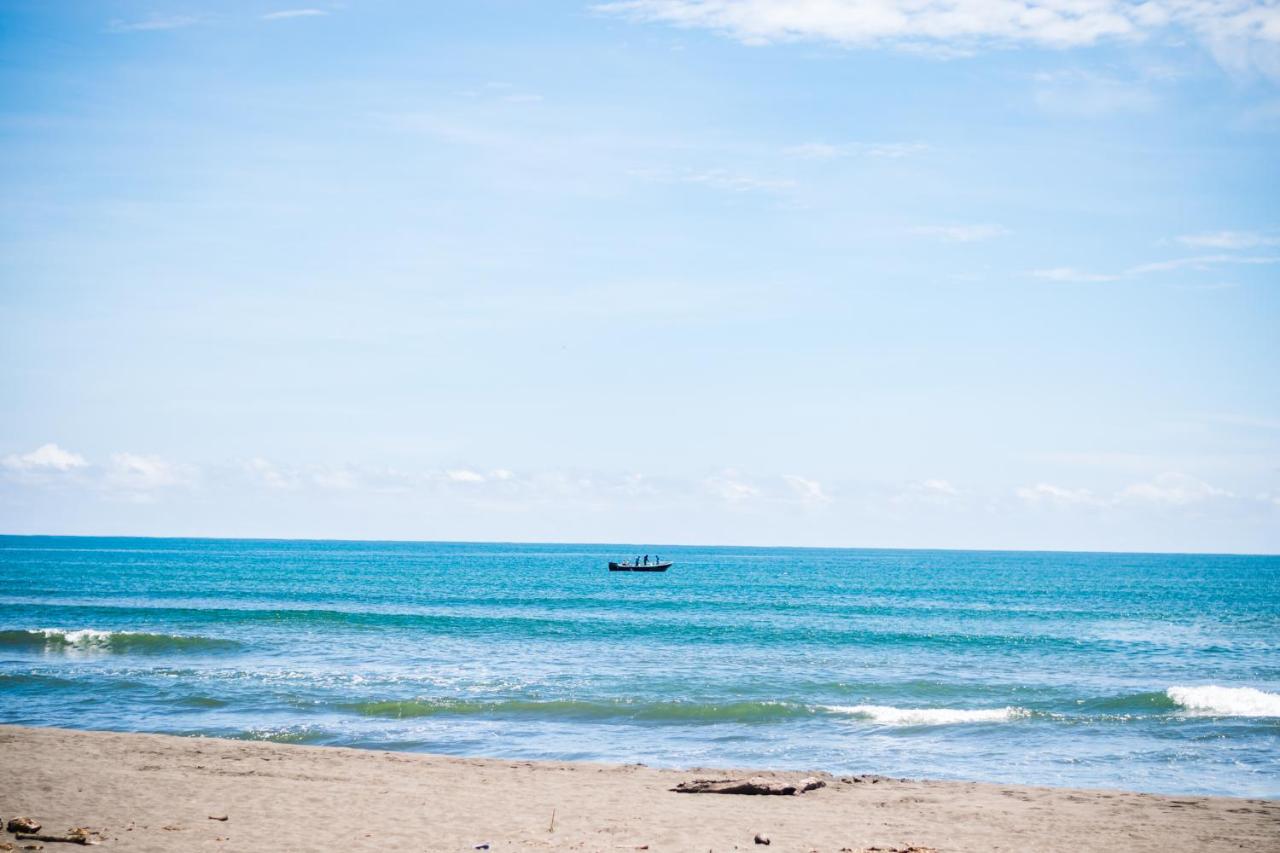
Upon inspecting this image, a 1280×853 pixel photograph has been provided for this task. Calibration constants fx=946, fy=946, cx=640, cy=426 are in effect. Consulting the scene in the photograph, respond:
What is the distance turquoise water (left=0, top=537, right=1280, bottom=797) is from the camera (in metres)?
19.0

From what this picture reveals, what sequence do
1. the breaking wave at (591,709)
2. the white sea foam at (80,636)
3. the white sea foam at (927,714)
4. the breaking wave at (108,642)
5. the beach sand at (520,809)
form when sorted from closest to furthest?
the beach sand at (520,809)
the white sea foam at (927,714)
the breaking wave at (591,709)
the breaking wave at (108,642)
the white sea foam at (80,636)

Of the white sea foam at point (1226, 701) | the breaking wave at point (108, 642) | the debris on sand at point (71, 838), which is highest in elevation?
the debris on sand at point (71, 838)

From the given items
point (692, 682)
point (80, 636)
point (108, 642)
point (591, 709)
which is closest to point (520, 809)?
point (591, 709)

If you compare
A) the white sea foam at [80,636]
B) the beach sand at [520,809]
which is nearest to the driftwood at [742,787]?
the beach sand at [520,809]

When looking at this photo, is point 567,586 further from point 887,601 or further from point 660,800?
point 660,800

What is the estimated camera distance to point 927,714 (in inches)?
878

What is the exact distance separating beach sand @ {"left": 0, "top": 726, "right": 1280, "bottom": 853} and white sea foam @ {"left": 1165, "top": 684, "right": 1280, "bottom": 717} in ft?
31.3

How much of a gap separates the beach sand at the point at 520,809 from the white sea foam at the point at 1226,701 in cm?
953

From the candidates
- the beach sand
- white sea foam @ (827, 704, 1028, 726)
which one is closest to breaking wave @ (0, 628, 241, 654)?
the beach sand

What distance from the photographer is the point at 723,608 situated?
53906 mm

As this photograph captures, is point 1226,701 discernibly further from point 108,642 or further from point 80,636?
point 80,636

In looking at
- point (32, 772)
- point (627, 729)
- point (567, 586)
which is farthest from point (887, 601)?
point (32, 772)

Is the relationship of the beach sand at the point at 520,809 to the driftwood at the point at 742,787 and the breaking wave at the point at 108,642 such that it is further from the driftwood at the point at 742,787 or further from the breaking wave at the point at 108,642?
the breaking wave at the point at 108,642

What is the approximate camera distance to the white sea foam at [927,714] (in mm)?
21734
